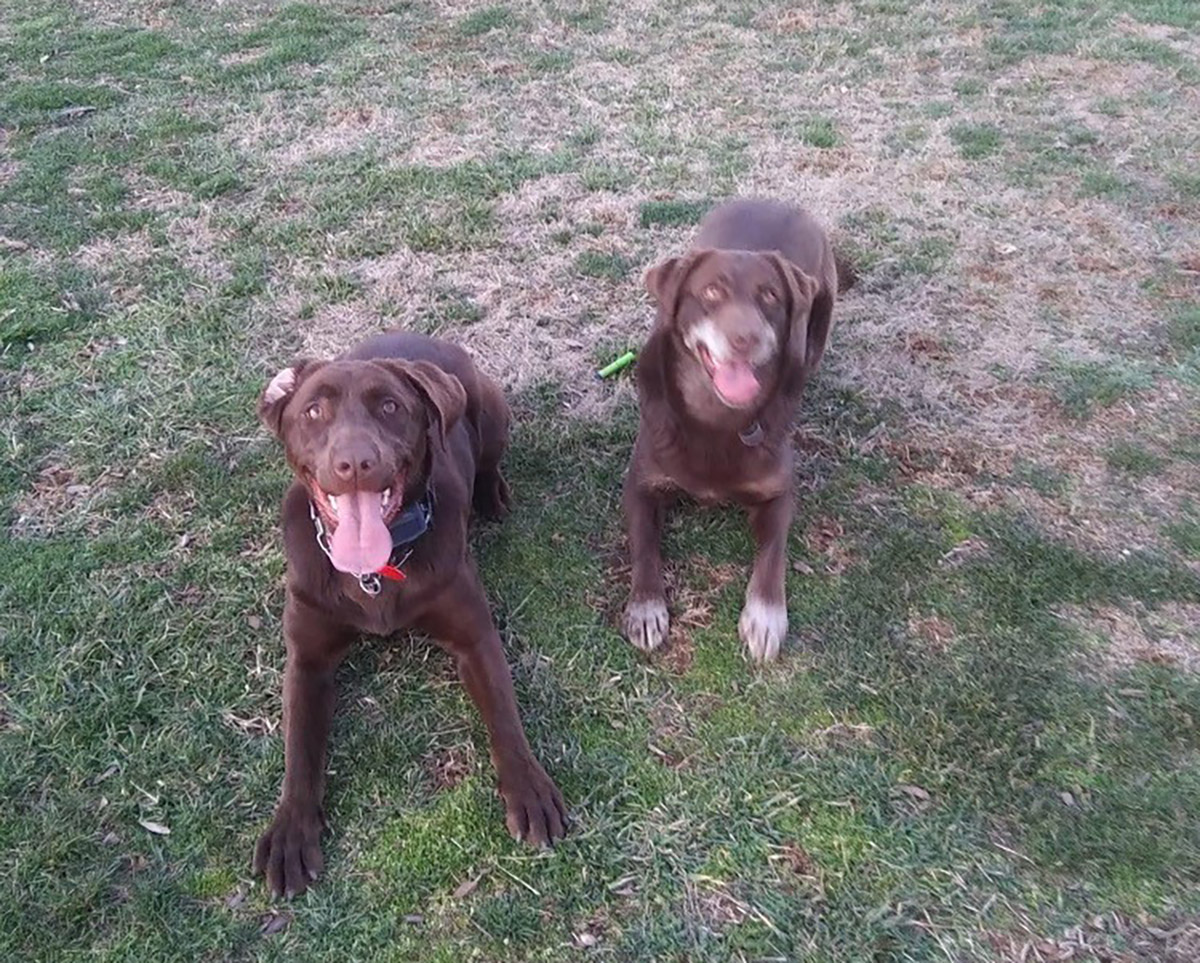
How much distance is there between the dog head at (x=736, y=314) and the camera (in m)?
3.37

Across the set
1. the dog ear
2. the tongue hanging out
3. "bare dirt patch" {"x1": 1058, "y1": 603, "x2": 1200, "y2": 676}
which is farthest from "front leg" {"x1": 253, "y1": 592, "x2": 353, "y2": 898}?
"bare dirt patch" {"x1": 1058, "y1": 603, "x2": 1200, "y2": 676}

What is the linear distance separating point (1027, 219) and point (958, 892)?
4.21 m

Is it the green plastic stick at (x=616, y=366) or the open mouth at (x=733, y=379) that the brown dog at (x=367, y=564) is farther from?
the green plastic stick at (x=616, y=366)

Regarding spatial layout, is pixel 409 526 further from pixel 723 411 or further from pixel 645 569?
pixel 723 411

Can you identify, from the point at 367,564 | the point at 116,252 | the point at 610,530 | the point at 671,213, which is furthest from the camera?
the point at 671,213

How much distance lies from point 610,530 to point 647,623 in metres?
0.55

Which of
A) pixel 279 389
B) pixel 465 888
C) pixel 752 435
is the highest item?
pixel 279 389

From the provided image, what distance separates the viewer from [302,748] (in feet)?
9.65

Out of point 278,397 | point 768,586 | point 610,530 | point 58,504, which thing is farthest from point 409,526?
point 58,504

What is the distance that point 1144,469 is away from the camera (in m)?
4.20

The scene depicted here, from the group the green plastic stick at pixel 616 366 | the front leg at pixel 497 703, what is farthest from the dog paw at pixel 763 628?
the green plastic stick at pixel 616 366

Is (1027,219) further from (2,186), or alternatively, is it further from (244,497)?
(2,186)

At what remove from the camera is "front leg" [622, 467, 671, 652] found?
11.4 ft

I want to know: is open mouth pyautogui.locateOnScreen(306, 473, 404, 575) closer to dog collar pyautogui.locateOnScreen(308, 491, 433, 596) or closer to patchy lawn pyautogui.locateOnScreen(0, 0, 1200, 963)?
dog collar pyautogui.locateOnScreen(308, 491, 433, 596)
